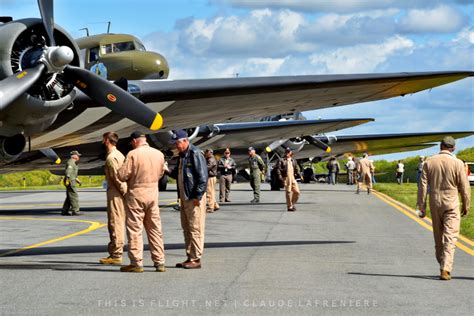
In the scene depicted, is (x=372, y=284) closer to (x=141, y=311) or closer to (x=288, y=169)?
(x=141, y=311)

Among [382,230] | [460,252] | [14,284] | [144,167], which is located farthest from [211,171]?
[14,284]

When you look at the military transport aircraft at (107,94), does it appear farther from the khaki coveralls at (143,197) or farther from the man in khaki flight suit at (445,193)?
the man in khaki flight suit at (445,193)

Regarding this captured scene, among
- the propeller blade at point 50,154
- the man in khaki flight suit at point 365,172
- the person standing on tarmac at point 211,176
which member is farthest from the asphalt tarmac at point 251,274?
the man in khaki flight suit at point 365,172

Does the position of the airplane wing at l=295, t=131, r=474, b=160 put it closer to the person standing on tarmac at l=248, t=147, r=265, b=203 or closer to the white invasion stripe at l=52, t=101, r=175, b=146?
the person standing on tarmac at l=248, t=147, r=265, b=203

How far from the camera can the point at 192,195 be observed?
11578 mm

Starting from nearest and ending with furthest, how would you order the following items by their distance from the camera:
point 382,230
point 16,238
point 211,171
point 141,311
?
point 141,311 → point 16,238 → point 382,230 → point 211,171

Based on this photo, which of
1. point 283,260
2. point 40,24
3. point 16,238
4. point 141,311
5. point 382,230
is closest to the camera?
point 141,311

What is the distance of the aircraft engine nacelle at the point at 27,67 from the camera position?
512 inches

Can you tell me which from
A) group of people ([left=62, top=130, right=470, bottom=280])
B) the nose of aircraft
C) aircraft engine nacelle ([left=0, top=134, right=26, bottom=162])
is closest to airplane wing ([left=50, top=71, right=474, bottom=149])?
aircraft engine nacelle ([left=0, top=134, right=26, bottom=162])

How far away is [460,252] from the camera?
1405cm

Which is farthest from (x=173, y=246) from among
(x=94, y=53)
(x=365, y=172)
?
(x=365, y=172)

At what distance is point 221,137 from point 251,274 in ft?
74.4

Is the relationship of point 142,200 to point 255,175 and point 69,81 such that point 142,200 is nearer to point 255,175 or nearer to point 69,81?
point 69,81

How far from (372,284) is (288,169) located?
49.4ft
